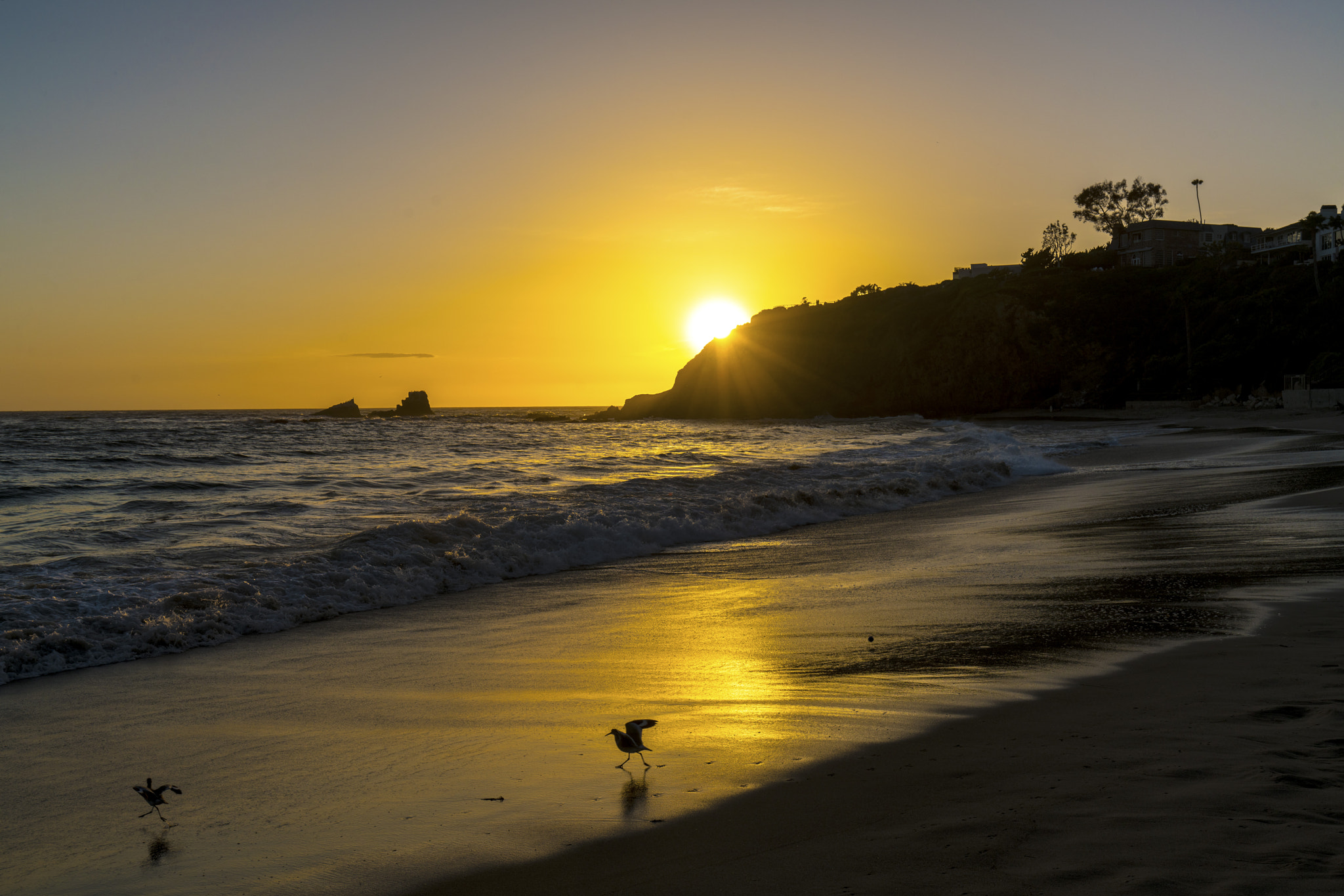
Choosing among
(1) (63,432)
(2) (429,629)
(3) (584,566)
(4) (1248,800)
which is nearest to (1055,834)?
(4) (1248,800)

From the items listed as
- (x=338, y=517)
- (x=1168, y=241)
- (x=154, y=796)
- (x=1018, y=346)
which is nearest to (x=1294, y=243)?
(x=1168, y=241)

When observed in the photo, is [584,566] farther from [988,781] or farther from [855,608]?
[988,781]

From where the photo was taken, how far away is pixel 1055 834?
9.24ft

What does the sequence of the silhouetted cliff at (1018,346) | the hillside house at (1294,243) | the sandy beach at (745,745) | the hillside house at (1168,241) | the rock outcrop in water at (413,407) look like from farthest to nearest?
1. the rock outcrop in water at (413,407)
2. the hillside house at (1168,241)
3. the hillside house at (1294,243)
4. the silhouetted cliff at (1018,346)
5. the sandy beach at (745,745)

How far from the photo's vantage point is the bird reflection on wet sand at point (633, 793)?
3.33 metres

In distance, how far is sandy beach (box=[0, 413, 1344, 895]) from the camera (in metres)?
2.82

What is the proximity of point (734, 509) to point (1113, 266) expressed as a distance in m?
93.4

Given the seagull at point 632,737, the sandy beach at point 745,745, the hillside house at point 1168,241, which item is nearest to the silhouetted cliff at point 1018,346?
the hillside house at point 1168,241

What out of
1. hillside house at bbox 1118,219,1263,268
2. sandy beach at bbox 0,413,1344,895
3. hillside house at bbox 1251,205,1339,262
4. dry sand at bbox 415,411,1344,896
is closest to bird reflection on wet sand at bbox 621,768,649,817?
sandy beach at bbox 0,413,1344,895

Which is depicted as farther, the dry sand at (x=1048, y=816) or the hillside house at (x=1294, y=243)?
the hillside house at (x=1294, y=243)

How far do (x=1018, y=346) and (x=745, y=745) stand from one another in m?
85.3

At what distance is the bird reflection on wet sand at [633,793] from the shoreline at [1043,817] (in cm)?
23

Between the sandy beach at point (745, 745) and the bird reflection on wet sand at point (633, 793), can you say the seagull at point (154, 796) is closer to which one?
the sandy beach at point (745, 745)

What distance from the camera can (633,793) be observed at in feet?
11.4
